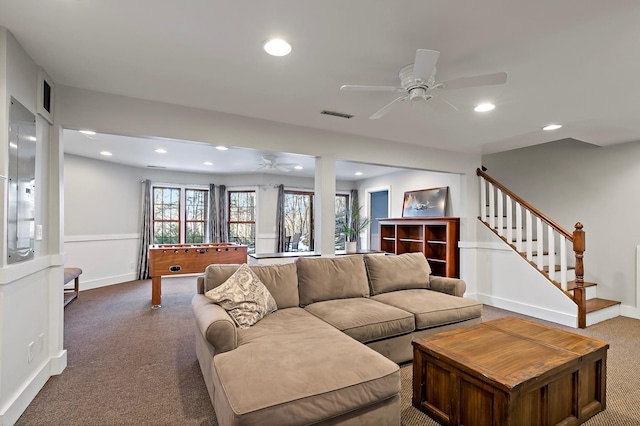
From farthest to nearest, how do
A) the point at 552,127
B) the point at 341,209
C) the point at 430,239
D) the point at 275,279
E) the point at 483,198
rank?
the point at 341,209 → the point at 430,239 → the point at 483,198 → the point at 552,127 → the point at 275,279

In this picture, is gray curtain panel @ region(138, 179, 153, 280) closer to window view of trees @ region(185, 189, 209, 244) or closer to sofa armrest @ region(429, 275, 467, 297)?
window view of trees @ region(185, 189, 209, 244)

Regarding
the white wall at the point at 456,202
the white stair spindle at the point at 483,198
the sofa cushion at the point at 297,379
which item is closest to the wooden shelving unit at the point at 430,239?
the white wall at the point at 456,202

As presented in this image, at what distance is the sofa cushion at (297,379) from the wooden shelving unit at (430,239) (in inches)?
147

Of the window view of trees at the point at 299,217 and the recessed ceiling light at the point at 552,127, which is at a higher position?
the recessed ceiling light at the point at 552,127

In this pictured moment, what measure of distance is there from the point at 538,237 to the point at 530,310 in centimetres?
101

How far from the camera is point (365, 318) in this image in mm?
2674

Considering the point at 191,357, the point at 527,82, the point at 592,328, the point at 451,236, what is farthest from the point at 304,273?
the point at 592,328

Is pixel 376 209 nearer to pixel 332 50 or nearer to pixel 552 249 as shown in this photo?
pixel 552 249

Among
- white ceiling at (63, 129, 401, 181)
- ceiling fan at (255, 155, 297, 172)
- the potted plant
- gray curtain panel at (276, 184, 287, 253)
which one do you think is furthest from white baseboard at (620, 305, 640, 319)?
gray curtain panel at (276, 184, 287, 253)

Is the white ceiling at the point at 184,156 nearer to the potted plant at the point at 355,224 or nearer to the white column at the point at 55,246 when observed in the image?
the potted plant at the point at 355,224

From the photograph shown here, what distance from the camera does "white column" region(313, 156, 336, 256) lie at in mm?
4016

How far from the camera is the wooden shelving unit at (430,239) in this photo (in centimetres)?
533

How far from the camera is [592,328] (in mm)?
3918

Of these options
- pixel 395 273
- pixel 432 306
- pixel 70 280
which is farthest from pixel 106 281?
pixel 432 306
